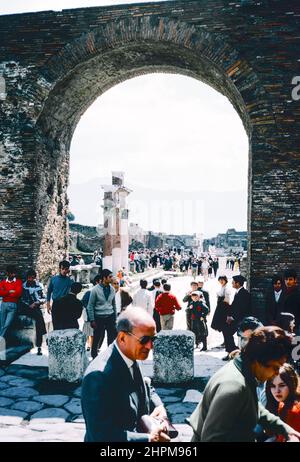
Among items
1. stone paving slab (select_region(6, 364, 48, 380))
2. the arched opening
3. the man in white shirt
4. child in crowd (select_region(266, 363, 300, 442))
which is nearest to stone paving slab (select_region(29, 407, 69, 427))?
stone paving slab (select_region(6, 364, 48, 380))

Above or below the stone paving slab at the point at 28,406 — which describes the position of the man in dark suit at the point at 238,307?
above

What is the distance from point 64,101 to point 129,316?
7.35 metres

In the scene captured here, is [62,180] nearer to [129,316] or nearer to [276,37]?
[276,37]

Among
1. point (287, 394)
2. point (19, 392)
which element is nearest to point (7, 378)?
point (19, 392)

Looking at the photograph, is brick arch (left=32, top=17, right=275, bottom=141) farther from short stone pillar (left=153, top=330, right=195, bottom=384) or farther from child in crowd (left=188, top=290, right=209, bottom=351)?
short stone pillar (left=153, top=330, right=195, bottom=384)

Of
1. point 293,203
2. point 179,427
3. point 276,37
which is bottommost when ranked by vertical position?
point 179,427

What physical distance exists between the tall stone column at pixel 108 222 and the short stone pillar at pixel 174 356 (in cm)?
1090

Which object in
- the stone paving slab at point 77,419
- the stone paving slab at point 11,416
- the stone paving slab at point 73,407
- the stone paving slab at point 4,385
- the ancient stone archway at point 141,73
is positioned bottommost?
the stone paving slab at point 11,416

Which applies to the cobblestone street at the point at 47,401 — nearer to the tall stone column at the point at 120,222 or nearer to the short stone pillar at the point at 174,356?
the short stone pillar at the point at 174,356

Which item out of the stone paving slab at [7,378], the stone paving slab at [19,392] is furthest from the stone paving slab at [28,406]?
the stone paving slab at [7,378]

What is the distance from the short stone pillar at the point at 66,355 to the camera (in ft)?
18.8

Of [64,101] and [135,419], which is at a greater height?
[64,101]

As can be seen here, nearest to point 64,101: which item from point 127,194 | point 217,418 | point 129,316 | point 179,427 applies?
point 179,427

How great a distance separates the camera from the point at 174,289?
16.8m
